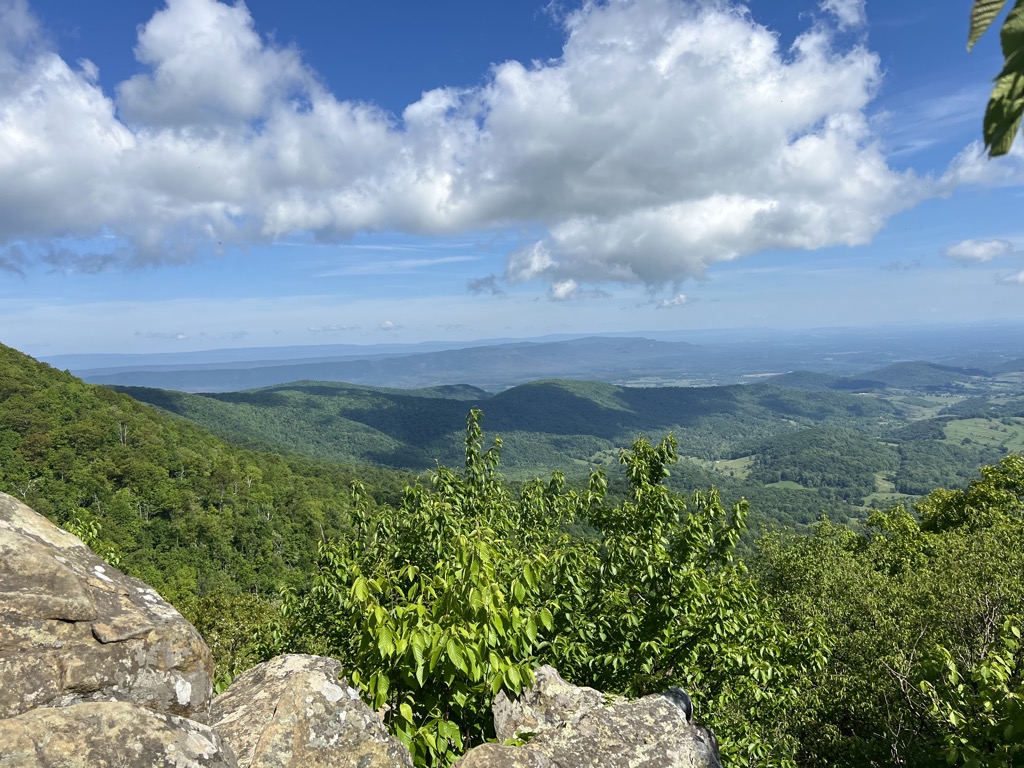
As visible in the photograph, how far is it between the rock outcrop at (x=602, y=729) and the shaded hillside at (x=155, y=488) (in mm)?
91522

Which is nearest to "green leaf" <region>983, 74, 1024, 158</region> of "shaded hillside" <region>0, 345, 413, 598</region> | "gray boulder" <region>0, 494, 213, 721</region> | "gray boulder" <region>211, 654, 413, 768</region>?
"gray boulder" <region>211, 654, 413, 768</region>

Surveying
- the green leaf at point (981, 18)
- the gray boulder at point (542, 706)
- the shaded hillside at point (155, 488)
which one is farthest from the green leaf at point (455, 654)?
the shaded hillside at point (155, 488)

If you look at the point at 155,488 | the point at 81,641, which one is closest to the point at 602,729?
the point at 81,641

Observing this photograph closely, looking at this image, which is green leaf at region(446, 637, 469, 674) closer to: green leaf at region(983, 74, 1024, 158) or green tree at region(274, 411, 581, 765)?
green tree at region(274, 411, 581, 765)

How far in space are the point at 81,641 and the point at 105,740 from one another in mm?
1415

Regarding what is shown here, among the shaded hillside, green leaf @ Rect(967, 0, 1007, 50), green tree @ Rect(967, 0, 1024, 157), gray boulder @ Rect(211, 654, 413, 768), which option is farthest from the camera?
the shaded hillside

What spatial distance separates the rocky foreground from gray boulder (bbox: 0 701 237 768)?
0.01 metres

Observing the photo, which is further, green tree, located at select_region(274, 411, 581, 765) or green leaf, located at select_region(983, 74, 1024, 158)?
green tree, located at select_region(274, 411, 581, 765)

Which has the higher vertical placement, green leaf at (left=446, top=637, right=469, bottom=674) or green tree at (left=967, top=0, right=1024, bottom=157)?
green tree at (left=967, top=0, right=1024, bottom=157)

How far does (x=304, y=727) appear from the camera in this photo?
6.91m

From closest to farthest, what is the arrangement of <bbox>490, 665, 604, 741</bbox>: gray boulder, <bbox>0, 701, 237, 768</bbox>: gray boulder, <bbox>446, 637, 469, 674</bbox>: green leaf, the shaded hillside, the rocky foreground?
<bbox>0, 701, 237, 768</bbox>: gray boulder → the rocky foreground → <bbox>446, 637, 469, 674</bbox>: green leaf → <bbox>490, 665, 604, 741</bbox>: gray boulder → the shaded hillside

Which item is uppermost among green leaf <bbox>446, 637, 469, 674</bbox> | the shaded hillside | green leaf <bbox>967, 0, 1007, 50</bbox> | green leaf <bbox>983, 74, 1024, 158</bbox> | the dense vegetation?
green leaf <bbox>967, 0, 1007, 50</bbox>

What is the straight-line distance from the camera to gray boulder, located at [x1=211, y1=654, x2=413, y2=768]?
21.9 ft

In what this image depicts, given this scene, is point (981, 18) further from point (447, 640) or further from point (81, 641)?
point (81, 641)
